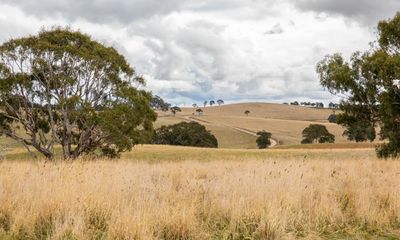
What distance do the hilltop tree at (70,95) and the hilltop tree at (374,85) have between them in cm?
1428

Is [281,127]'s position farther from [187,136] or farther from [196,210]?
[196,210]

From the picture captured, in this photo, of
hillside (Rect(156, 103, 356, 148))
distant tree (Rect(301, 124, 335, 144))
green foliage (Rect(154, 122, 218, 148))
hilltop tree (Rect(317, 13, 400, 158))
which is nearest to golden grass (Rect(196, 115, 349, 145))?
hillside (Rect(156, 103, 356, 148))

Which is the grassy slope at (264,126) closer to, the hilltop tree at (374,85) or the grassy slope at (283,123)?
the grassy slope at (283,123)

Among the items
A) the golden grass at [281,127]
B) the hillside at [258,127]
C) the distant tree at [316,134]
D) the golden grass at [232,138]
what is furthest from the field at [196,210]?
the golden grass at [281,127]

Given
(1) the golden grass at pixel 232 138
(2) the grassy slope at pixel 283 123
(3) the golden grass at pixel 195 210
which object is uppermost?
(2) the grassy slope at pixel 283 123

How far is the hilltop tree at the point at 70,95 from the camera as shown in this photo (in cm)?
2828

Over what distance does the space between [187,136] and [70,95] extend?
64772 mm

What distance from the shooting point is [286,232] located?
6270 millimetres

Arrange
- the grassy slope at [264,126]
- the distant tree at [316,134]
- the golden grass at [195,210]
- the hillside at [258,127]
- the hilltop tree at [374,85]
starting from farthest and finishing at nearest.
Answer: the hillside at [258,127], the grassy slope at [264,126], the distant tree at [316,134], the hilltop tree at [374,85], the golden grass at [195,210]

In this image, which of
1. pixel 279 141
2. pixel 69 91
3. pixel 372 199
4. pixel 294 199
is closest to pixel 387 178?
pixel 372 199

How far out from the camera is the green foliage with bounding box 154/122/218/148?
304 feet

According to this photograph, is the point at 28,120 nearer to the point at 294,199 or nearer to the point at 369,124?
the point at 369,124

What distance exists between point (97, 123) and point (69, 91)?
3.00m

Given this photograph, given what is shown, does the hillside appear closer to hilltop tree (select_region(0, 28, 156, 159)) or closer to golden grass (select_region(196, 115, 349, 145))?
golden grass (select_region(196, 115, 349, 145))
